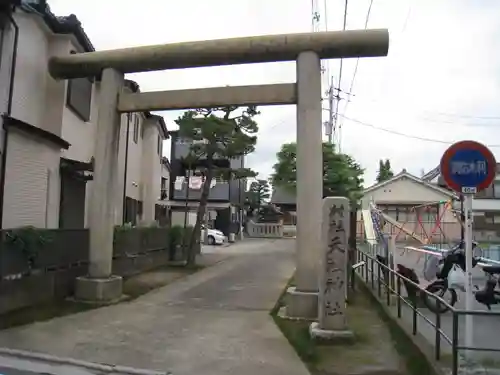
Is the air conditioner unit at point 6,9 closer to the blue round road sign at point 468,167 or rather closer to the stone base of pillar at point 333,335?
the stone base of pillar at point 333,335

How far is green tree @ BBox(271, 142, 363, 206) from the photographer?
81.9 feet

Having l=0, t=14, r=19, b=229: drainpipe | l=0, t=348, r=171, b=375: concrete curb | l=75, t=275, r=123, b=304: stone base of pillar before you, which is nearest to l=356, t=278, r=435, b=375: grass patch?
l=0, t=348, r=171, b=375: concrete curb

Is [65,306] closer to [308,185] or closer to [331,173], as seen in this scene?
[308,185]

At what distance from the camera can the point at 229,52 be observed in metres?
10.5

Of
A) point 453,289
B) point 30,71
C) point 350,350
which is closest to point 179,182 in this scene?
point 30,71

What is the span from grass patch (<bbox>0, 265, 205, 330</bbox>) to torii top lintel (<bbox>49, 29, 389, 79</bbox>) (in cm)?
551

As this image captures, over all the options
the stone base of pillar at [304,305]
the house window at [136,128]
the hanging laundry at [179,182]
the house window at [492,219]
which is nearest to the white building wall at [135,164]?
the house window at [136,128]

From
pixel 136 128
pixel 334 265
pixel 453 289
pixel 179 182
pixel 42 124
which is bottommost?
pixel 453 289

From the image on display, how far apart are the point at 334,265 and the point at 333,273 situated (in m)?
0.13

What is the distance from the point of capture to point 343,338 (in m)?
7.57

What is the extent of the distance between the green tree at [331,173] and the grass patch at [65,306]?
8922mm

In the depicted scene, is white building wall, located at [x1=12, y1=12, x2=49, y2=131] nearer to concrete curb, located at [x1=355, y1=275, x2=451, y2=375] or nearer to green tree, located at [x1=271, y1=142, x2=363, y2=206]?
concrete curb, located at [x1=355, y1=275, x2=451, y2=375]

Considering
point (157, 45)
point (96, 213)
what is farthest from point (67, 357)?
point (157, 45)

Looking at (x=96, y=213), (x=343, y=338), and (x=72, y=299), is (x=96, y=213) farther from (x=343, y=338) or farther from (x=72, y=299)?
(x=343, y=338)
